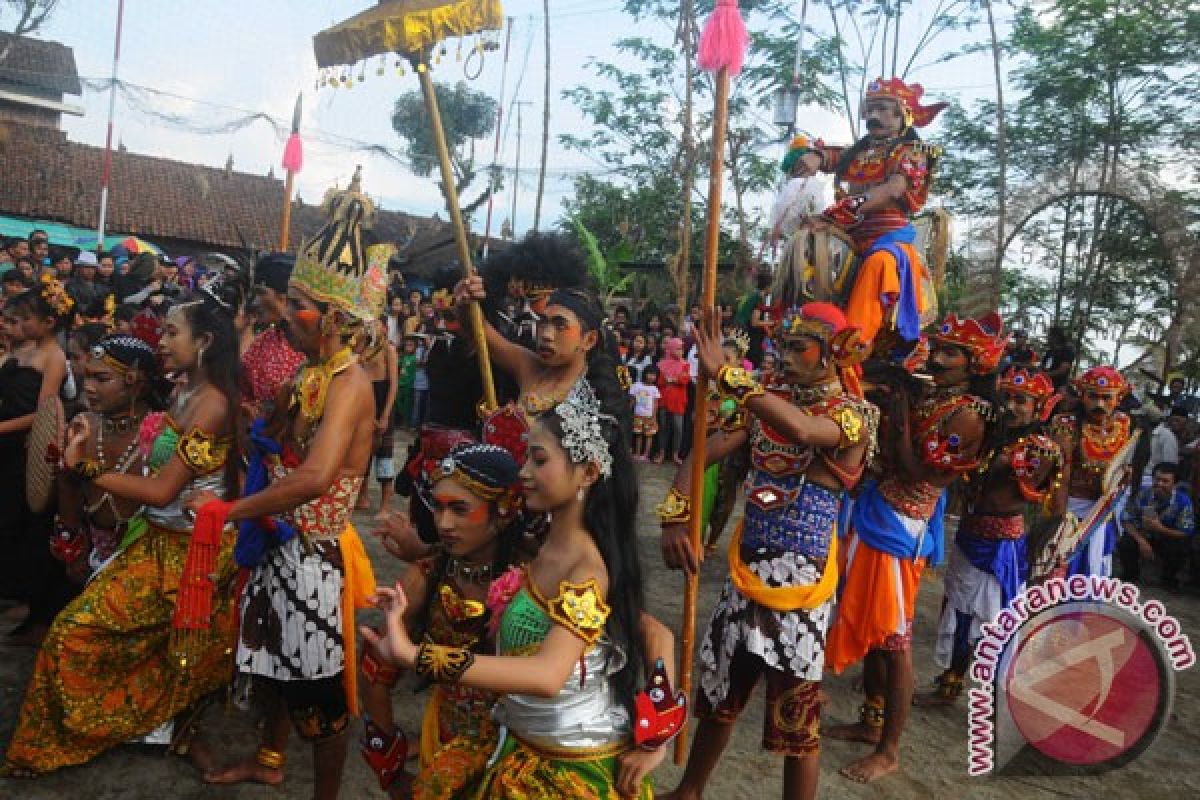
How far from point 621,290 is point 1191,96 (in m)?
11.4

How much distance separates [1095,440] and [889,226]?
3.00 meters

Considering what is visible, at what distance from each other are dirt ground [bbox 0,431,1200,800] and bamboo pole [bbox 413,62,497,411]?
1.02 m

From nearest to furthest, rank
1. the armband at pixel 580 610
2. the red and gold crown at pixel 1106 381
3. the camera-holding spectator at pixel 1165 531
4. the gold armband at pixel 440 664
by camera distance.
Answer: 1. the gold armband at pixel 440 664
2. the armband at pixel 580 610
3. the red and gold crown at pixel 1106 381
4. the camera-holding spectator at pixel 1165 531

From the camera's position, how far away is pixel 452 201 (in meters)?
3.42

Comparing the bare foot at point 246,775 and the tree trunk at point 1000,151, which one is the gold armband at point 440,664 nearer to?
the bare foot at point 246,775

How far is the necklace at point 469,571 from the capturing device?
2.76 meters

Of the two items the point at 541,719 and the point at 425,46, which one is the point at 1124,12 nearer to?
the point at 425,46

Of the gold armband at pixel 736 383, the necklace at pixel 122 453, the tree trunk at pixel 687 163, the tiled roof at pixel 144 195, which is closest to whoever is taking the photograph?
the gold armband at pixel 736 383

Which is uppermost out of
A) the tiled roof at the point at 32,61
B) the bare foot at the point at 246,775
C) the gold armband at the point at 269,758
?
the tiled roof at the point at 32,61

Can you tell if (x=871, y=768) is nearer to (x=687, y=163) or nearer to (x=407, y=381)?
(x=407, y=381)

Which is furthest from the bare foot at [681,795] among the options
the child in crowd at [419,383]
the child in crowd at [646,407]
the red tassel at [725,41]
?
the child in crowd at [419,383]

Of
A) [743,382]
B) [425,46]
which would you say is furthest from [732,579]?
[425,46]

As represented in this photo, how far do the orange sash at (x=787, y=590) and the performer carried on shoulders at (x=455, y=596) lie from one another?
39.2 inches

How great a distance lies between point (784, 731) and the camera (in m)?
3.27
